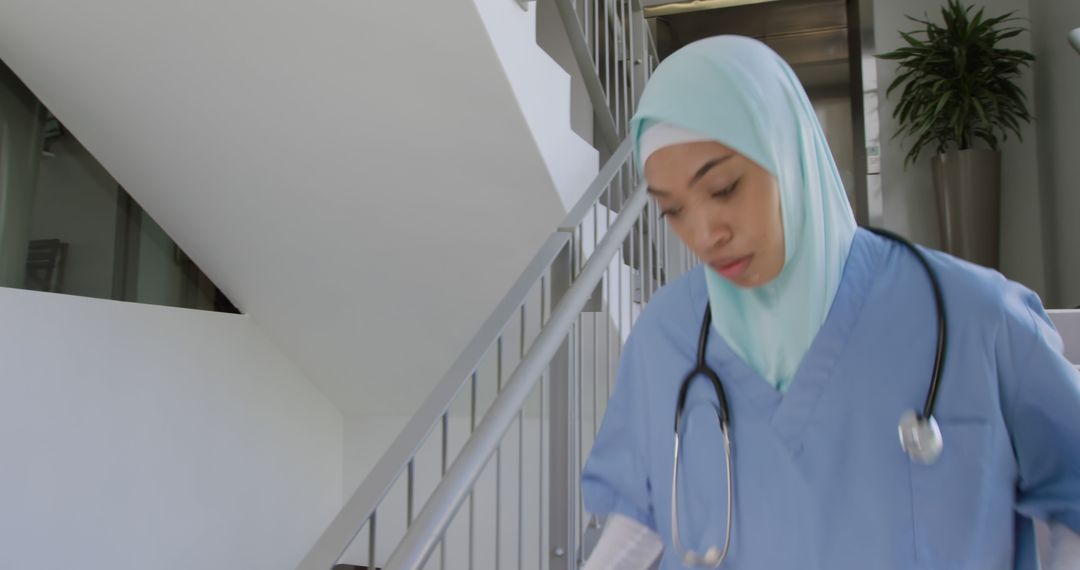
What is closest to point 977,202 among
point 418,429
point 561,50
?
point 561,50

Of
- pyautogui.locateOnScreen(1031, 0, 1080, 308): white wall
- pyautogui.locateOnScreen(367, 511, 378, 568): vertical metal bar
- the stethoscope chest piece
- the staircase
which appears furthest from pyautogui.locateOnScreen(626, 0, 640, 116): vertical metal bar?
the stethoscope chest piece

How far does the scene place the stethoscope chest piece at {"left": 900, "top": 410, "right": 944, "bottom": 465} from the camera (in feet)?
2.09

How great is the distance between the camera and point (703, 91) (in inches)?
27.7

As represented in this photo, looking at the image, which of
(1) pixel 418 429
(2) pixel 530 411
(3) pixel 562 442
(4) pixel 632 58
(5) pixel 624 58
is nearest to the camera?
(1) pixel 418 429

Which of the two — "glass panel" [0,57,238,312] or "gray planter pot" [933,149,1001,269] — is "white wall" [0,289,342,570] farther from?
"gray planter pot" [933,149,1001,269]

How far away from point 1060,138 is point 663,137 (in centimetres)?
387

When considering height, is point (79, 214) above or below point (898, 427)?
above

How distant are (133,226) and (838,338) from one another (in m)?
2.65

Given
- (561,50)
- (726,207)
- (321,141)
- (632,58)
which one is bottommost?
(726,207)

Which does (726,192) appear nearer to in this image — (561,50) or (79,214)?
(79,214)

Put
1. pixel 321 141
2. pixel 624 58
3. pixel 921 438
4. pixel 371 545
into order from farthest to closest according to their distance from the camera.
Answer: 1. pixel 624 58
2. pixel 321 141
3. pixel 371 545
4. pixel 921 438

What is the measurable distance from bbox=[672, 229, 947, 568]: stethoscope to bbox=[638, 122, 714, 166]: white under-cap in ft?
0.60

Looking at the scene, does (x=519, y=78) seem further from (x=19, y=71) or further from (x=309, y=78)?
(x=19, y=71)

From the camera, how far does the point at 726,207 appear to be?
70 centimetres
